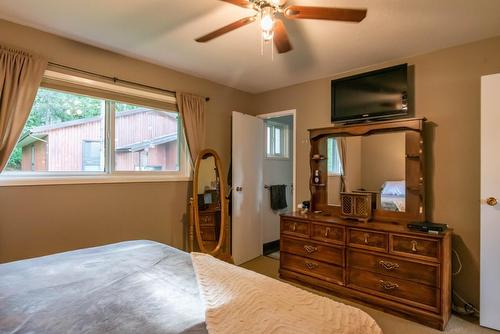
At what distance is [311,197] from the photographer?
341 cm

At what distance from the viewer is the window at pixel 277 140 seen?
4.65m

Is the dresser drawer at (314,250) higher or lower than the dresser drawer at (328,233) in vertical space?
lower

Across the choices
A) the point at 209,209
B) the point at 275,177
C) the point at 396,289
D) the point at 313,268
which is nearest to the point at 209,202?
the point at 209,209

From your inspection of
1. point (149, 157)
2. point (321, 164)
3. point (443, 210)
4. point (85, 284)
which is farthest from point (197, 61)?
point (443, 210)

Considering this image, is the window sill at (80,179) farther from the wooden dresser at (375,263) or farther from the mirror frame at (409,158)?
the mirror frame at (409,158)

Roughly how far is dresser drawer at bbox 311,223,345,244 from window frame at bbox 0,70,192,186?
61.6 inches

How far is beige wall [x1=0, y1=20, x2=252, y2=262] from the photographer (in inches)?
87.7

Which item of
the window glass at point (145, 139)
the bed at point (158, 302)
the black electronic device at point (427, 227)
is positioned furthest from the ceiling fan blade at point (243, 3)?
the black electronic device at point (427, 227)

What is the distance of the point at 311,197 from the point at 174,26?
232 cm

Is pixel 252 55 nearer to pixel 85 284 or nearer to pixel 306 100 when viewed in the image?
pixel 306 100

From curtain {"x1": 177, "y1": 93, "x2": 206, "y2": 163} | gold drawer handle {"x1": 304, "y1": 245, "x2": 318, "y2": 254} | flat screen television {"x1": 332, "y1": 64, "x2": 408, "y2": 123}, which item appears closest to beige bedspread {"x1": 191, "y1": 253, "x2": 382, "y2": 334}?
gold drawer handle {"x1": 304, "y1": 245, "x2": 318, "y2": 254}

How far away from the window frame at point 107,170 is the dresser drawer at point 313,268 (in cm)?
150

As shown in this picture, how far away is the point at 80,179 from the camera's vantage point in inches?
100

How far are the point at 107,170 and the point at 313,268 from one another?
2337 mm
